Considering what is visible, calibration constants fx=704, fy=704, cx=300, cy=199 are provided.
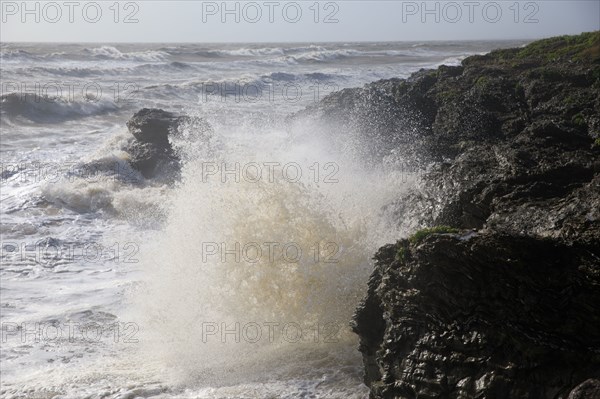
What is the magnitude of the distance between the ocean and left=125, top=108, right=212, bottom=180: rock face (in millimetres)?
240

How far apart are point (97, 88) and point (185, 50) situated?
22.7 m

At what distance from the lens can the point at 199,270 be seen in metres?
7.25

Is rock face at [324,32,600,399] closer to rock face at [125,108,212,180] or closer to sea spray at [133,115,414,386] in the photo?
sea spray at [133,115,414,386]

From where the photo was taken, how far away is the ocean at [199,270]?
5605 mm

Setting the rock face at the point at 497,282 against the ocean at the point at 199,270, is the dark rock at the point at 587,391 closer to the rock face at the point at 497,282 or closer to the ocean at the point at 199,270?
the rock face at the point at 497,282

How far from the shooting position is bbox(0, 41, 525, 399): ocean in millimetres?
5605

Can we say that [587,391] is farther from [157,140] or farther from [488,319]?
[157,140]

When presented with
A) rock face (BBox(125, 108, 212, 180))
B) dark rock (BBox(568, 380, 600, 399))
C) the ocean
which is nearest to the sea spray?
the ocean

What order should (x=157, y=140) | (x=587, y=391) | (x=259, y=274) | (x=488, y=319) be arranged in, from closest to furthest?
1. (x=587, y=391)
2. (x=488, y=319)
3. (x=259, y=274)
4. (x=157, y=140)

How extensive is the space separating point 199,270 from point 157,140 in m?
7.18

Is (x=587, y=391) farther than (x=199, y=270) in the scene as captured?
No

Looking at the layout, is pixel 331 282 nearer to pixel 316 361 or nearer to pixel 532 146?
pixel 316 361

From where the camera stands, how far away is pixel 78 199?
11977mm

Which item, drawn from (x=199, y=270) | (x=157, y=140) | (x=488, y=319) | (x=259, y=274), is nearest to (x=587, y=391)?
(x=488, y=319)
